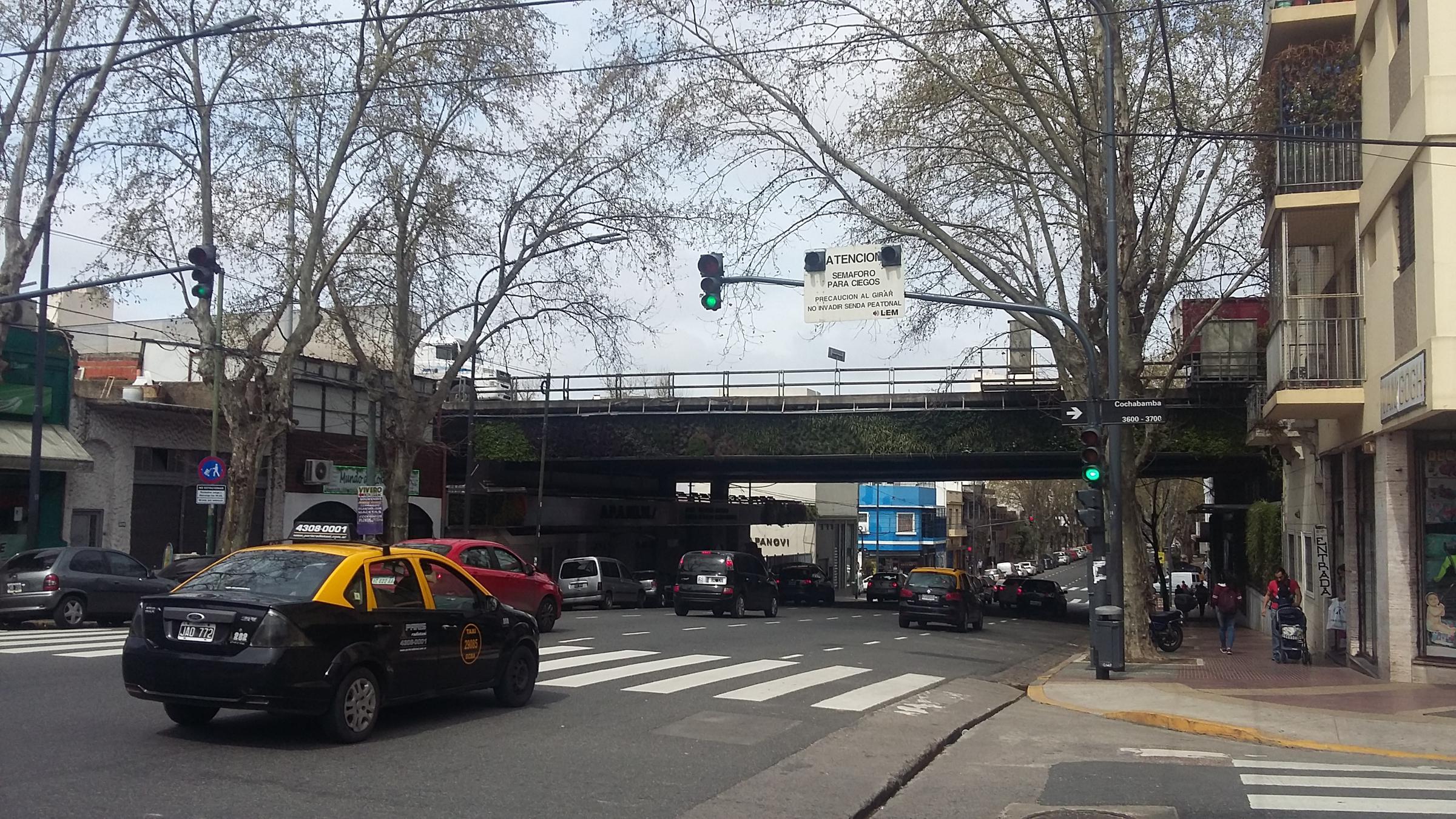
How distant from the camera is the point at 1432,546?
17.2 meters

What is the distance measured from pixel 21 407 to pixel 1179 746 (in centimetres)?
2695

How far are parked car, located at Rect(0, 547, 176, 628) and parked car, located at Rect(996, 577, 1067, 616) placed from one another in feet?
107

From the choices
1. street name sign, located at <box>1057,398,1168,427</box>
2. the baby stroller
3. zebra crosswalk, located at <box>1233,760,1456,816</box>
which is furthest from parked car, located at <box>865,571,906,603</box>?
zebra crosswalk, located at <box>1233,760,1456,816</box>

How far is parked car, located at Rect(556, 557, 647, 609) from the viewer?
37594 mm

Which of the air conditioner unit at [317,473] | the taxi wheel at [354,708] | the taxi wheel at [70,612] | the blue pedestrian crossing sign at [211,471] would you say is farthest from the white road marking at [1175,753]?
the air conditioner unit at [317,473]

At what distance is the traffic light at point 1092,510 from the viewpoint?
62.4 ft

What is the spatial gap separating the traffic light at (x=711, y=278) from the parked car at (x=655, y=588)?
25628 millimetres

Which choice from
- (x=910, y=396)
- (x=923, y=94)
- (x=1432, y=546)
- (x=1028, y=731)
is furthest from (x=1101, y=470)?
(x=910, y=396)

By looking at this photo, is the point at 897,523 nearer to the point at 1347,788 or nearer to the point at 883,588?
the point at 883,588

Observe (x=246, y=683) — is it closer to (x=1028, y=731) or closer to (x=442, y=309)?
(x=1028, y=731)

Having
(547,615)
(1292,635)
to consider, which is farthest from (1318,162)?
(547,615)

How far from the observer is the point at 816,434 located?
130 ft

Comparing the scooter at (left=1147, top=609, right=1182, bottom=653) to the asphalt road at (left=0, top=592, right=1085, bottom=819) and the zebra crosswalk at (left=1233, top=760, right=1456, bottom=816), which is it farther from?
the zebra crosswalk at (left=1233, top=760, right=1456, bottom=816)

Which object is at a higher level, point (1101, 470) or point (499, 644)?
point (1101, 470)
